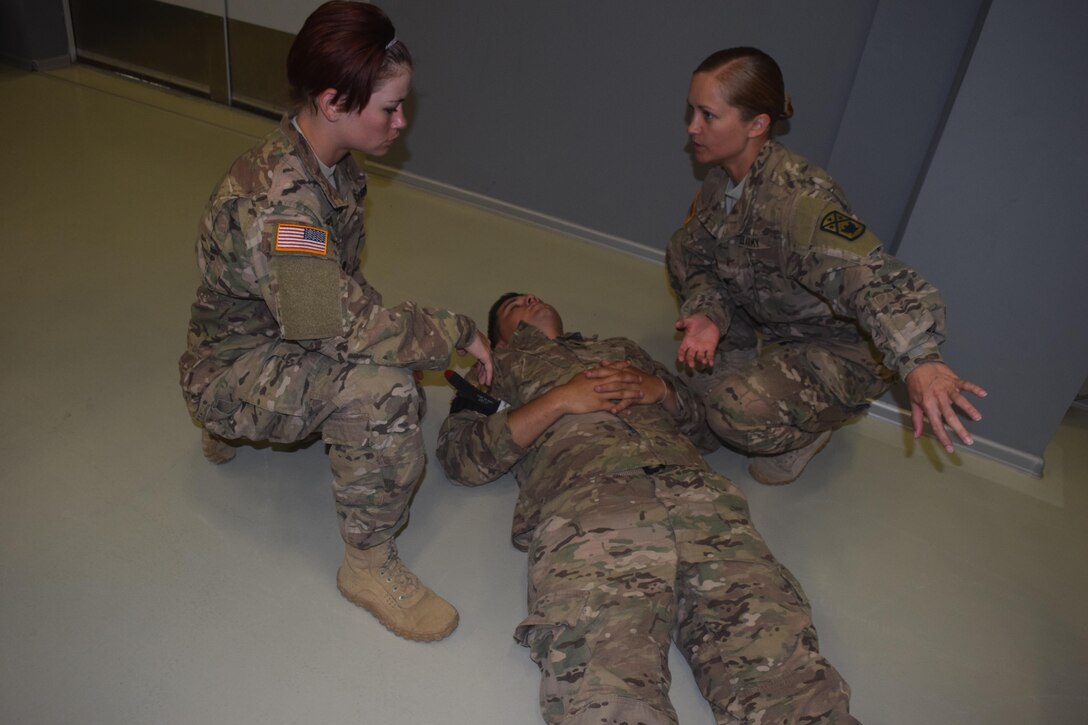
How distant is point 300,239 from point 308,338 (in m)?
0.19

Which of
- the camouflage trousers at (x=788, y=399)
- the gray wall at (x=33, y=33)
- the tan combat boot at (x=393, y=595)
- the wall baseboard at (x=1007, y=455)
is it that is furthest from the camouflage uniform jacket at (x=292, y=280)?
the gray wall at (x=33, y=33)

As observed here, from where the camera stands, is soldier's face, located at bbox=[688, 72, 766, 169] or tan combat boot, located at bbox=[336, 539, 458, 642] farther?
soldier's face, located at bbox=[688, 72, 766, 169]

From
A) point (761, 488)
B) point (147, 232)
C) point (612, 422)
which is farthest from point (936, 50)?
point (147, 232)

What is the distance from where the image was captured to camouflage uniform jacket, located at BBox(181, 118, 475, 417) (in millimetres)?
1575

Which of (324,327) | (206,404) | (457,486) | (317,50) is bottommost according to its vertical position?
(457,486)

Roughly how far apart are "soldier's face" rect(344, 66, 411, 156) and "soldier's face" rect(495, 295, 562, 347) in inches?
29.1

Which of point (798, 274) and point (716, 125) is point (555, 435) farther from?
point (716, 125)

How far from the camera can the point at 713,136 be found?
2.18m

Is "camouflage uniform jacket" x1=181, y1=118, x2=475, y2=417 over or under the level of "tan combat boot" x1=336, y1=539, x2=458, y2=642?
over

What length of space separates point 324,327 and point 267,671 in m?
0.69

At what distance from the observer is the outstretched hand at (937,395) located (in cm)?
167

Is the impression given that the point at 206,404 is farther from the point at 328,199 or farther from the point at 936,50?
the point at 936,50

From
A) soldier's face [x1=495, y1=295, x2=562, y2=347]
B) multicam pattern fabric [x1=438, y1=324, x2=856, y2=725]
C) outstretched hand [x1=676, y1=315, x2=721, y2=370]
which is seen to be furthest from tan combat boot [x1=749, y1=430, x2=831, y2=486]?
soldier's face [x1=495, y1=295, x2=562, y2=347]

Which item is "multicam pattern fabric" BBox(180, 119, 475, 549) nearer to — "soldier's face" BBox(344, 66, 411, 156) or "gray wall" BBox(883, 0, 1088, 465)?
"soldier's face" BBox(344, 66, 411, 156)
